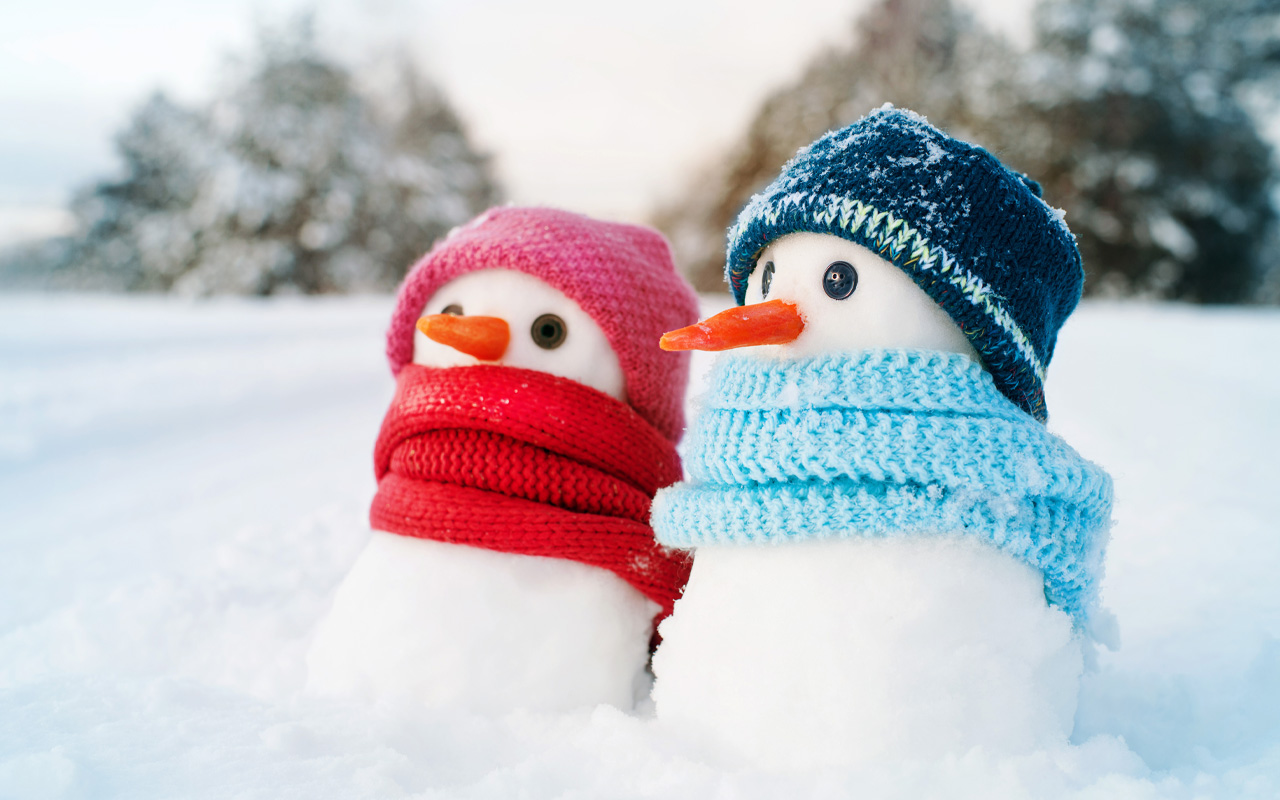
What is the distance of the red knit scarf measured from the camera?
3.11ft

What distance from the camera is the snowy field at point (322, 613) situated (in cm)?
68

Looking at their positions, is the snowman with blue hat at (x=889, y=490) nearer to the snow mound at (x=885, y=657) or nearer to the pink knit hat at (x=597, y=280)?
the snow mound at (x=885, y=657)

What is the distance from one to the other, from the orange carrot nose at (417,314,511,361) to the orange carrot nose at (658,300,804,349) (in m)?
0.29

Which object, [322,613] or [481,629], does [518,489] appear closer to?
[481,629]

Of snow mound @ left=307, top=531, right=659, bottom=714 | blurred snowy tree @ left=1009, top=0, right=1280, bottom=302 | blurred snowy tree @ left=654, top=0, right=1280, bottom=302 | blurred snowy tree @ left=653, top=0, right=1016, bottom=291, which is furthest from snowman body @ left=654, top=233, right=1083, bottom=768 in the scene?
blurred snowy tree @ left=653, top=0, right=1016, bottom=291

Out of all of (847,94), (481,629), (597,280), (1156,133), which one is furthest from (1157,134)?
(481,629)

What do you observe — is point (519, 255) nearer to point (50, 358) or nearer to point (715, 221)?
point (50, 358)

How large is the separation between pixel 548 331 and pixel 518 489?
217 millimetres

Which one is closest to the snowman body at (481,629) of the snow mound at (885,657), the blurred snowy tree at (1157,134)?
the snow mound at (885,657)

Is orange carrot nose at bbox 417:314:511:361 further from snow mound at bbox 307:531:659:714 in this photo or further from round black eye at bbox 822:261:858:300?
round black eye at bbox 822:261:858:300

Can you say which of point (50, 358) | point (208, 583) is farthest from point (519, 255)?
point (50, 358)

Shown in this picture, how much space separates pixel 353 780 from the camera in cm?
69

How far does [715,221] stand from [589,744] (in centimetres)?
1059

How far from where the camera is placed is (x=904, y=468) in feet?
2.32
